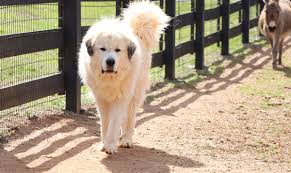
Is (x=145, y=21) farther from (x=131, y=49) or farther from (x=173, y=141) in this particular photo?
(x=173, y=141)

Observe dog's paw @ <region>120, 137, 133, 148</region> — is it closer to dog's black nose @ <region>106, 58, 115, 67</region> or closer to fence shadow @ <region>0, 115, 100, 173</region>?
fence shadow @ <region>0, 115, 100, 173</region>

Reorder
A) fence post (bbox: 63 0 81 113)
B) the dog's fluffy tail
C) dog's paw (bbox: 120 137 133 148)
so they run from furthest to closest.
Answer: fence post (bbox: 63 0 81 113) → the dog's fluffy tail → dog's paw (bbox: 120 137 133 148)

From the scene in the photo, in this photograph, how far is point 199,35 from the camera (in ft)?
44.1

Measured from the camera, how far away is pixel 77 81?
27.6ft

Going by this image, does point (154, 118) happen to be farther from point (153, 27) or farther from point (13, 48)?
point (13, 48)

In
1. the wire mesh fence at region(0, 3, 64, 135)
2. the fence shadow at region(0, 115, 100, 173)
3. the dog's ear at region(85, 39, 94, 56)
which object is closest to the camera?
the fence shadow at region(0, 115, 100, 173)

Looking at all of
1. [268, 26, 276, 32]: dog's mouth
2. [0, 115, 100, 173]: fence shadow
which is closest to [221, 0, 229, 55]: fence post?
[268, 26, 276, 32]: dog's mouth

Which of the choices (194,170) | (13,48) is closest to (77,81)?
(13,48)

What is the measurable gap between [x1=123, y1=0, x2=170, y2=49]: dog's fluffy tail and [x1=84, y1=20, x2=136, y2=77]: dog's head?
0.77 m

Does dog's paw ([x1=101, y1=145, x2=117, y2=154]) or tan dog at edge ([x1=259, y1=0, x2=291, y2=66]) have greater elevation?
tan dog at edge ([x1=259, y1=0, x2=291, y2=66])

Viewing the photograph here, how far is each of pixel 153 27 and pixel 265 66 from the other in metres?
7.70

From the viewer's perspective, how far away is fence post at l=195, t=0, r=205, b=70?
13258 mm

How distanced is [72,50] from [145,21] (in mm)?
1385

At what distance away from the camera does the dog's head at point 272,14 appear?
48.9 ft
